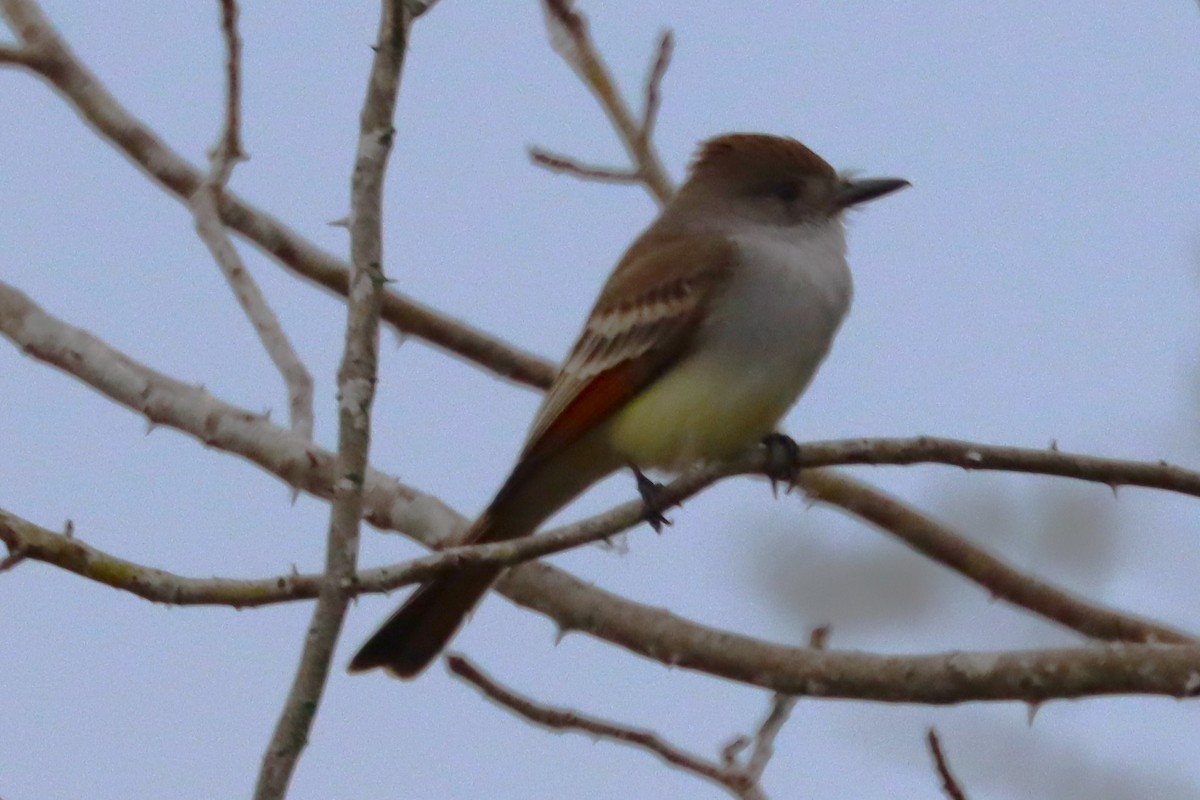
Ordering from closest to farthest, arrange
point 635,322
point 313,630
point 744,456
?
point 313,630, point 744,456, point 635,322

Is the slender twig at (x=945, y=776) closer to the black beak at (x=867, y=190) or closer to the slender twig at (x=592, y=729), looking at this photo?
the slender twig at (x=592, y=729)

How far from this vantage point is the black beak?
6.65 m

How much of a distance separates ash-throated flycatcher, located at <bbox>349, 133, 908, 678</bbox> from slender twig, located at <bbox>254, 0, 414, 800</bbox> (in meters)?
1.80

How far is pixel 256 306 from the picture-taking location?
6195 mm

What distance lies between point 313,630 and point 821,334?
262 cm

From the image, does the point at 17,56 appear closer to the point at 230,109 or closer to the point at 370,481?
the point at 230,109

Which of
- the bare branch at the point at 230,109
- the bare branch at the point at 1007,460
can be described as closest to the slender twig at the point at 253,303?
the bare branch at the point at 230,109

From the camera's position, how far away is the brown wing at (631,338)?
601 centimetres

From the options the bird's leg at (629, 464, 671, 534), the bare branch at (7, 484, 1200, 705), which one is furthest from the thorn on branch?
the bird's leg at (629, 464, 671, 534)

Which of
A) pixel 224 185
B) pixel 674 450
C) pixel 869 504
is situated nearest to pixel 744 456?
pixel 674 450

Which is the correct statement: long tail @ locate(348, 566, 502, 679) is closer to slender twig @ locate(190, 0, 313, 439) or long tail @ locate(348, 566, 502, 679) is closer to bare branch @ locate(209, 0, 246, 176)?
slender twig @ locate(190, 0, 313, 439)

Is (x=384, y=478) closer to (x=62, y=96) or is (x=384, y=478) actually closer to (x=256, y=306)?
(x=256, y=306)

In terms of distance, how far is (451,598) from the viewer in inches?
235

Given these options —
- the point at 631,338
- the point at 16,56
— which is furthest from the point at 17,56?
the point at 631,338
